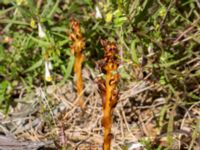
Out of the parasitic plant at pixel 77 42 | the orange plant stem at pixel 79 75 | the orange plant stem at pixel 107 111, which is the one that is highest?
the parasitic plant at pixel 77 42

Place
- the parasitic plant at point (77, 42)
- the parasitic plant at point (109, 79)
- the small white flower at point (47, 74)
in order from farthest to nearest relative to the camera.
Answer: the small white flower at point (47, 74)
the parasitic plant at point (77, 42)
the parasitic plant at point (109, 79)

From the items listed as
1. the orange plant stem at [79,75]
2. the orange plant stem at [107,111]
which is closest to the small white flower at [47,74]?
the orange plant stem at [79,75]

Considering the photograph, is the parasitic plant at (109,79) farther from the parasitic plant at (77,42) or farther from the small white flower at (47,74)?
the small white flower at (47,74)

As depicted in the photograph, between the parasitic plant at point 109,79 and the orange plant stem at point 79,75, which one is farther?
the orange plant stem at point 79,75

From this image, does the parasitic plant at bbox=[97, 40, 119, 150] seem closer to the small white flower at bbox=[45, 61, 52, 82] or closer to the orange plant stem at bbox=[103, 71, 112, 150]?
the orange plant stem at bbox=[103, 71, 112, 150]

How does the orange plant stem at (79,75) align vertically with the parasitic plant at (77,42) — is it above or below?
below

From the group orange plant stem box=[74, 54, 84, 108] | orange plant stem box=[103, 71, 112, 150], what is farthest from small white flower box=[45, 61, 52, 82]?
orange plant stem box=[103, 71, 112, 150]

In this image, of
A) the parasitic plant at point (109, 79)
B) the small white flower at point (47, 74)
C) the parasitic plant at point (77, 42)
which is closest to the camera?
the parasitic plant at point (109, 79)

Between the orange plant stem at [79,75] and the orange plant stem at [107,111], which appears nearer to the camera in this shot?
the orange plant stem at [107,111]

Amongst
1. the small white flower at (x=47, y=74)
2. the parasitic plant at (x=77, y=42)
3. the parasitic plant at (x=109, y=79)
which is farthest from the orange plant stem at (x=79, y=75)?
the parasitic plant at (x=109, y=79)

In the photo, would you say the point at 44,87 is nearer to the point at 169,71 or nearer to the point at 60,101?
the point at 60,101

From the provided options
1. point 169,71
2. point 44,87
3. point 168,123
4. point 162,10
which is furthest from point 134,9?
point 44,87
